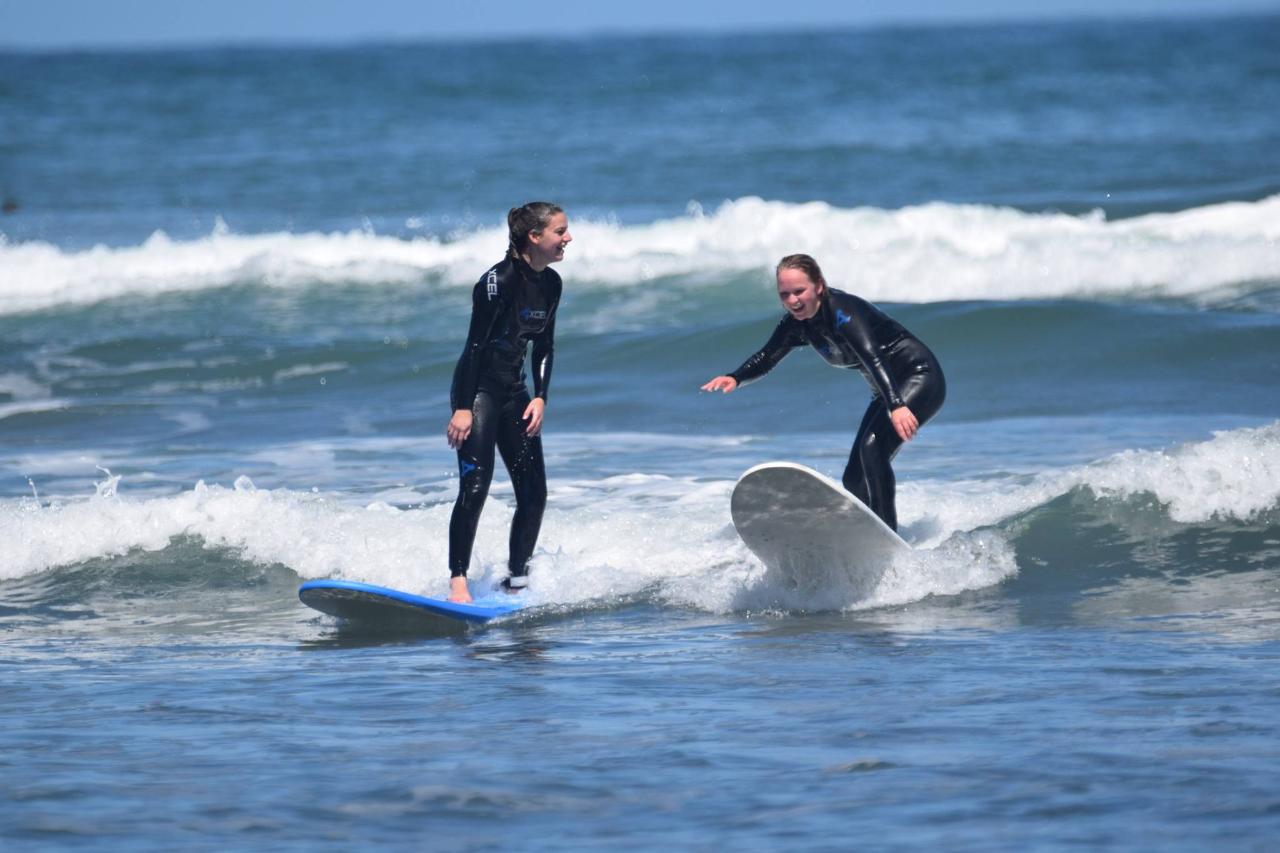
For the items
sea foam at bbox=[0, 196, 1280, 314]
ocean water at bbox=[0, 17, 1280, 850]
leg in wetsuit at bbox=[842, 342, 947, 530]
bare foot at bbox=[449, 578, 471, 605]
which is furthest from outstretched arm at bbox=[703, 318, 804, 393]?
sea foam at bbox=[0, 196, 1280, 314]

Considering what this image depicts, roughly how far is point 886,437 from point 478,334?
1.81 meters

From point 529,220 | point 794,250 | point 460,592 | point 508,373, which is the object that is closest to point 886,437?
point 508,373

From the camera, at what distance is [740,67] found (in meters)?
61.3

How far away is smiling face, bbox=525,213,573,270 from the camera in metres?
6.95

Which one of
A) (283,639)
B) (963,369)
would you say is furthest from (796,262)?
(963,369)

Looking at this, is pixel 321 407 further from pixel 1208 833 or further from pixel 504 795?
pixel 1208 833

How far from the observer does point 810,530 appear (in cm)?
732

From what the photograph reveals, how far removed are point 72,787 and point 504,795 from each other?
1277 millimetres

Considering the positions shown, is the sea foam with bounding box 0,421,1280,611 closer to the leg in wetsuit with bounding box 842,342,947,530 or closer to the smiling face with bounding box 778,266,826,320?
the leg in wetsuit with bounding box 842,342,947,530

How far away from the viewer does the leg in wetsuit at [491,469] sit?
7219mm

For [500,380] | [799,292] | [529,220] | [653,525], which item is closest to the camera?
[529,220]

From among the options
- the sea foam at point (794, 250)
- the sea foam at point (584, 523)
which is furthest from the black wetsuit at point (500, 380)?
the sea foam at point (794, 250)

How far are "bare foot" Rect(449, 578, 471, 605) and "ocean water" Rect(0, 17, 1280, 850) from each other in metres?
0.28

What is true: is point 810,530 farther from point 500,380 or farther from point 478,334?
point 478,334
